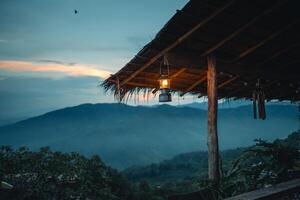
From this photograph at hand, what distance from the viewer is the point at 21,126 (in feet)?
522

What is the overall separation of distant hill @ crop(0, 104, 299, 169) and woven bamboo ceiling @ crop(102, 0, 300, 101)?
6690cm

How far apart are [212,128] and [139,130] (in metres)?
112

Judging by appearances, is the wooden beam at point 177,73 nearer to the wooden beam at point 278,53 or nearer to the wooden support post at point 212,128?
the wooden support post at point 212,128

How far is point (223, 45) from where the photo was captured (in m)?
6.38

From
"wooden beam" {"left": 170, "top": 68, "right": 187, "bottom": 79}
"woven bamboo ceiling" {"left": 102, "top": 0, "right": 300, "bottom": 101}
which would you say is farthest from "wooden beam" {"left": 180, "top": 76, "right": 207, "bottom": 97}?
"wooden beam" {"left": 170, "top": 68, "right": 187, "bottom": 79}

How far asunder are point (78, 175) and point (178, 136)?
344 feet

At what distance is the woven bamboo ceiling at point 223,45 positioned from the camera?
5.31 metres

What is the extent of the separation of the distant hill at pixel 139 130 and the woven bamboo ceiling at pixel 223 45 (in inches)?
2634

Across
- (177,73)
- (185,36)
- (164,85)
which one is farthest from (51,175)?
(185,36)

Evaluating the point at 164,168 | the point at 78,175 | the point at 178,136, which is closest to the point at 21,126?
the point at 178,136

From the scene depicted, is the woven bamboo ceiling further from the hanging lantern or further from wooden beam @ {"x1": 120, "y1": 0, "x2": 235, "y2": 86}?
the hanging lantern

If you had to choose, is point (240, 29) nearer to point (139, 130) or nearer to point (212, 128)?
point (212, 128)

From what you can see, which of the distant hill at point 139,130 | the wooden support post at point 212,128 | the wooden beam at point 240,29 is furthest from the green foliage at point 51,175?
the distant hill at point 139,130

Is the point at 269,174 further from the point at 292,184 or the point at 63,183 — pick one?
the point at 63,183
